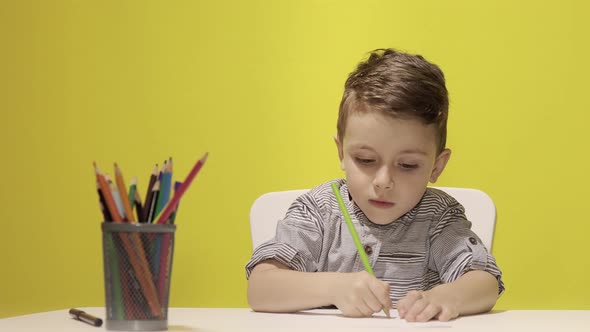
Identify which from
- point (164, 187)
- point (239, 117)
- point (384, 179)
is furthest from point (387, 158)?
point (239, 117)

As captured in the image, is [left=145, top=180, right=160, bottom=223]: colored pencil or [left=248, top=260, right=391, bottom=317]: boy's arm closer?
[left=145, top=180, right=160, bottom=223]: colored pencil

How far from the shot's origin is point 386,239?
123 cm

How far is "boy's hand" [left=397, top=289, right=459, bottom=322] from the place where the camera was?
35.9 inches

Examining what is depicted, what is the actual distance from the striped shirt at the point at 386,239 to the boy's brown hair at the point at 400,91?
0.10 m

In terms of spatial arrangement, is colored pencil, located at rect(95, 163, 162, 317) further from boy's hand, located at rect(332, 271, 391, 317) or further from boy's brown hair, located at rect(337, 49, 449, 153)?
boy's brown hair, located at rect(337, 49, 449, 153)

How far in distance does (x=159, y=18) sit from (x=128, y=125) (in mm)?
271

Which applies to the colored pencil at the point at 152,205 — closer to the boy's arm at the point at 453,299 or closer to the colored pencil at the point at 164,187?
the colored pencil at the point at 164,187

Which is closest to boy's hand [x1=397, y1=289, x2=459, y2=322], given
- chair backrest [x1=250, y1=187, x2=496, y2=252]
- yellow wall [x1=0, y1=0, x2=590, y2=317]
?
chair backrest [x1=250, y1=187, x2=496, y2=252]

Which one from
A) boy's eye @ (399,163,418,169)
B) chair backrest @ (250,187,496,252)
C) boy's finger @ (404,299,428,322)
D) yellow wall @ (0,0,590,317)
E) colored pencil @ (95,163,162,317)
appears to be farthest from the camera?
yellow wall @ (0,0,590,317)

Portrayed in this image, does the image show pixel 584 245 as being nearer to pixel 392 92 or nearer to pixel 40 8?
pixel 392 92

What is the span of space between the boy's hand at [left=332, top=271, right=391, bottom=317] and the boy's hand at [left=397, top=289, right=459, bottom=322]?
20 millimetres

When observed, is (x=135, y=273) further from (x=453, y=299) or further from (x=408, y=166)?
(x=408, y=166)

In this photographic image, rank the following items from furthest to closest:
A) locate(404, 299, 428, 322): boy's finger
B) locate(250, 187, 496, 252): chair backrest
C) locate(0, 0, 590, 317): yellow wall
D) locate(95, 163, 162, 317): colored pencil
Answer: locate(0, 0, 590, 317): yellow wall
locate(250, 187, 496, 252): chair backrest
locate(404, 299, 428, 322): boy's finger
locate(95, 163, 162, 317): colored pencil

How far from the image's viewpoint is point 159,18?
221cm
